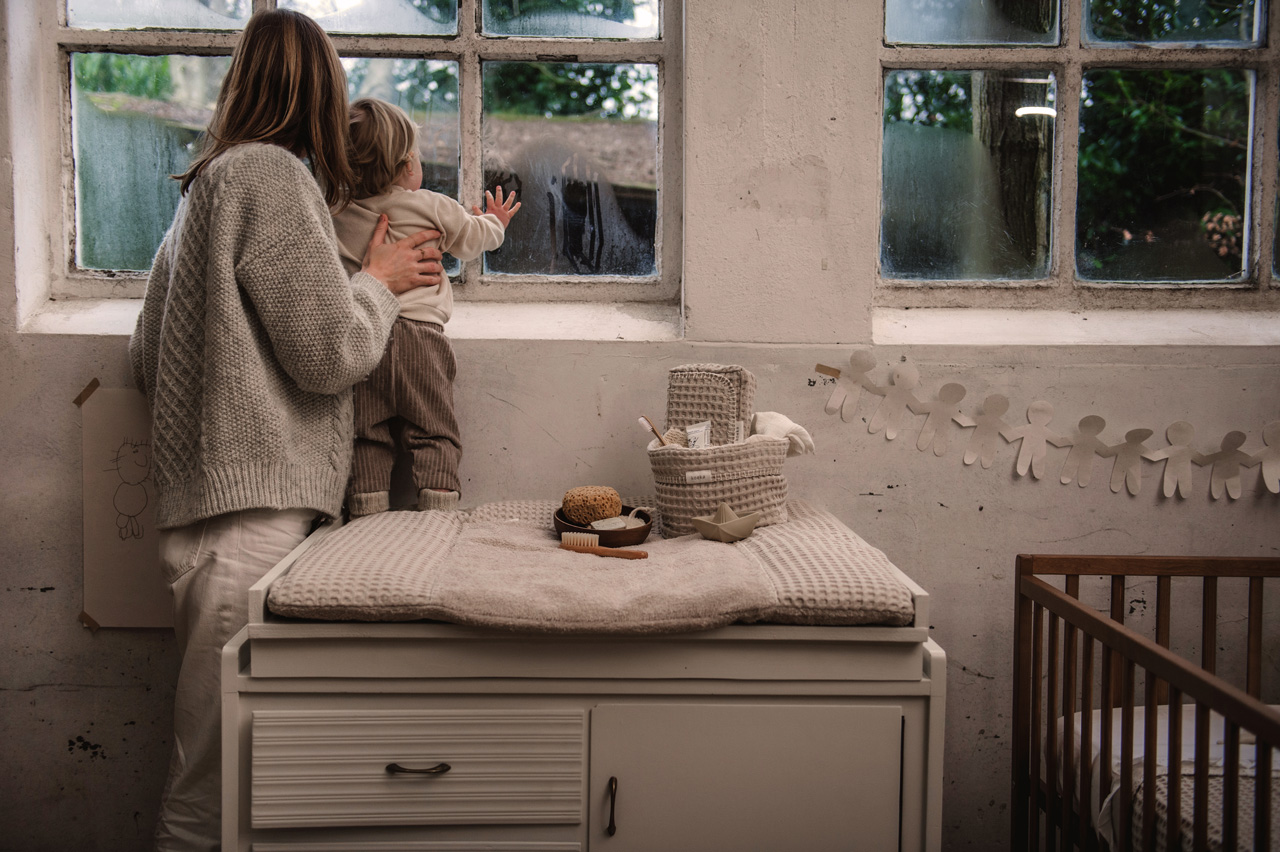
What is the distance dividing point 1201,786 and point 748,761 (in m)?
0.57

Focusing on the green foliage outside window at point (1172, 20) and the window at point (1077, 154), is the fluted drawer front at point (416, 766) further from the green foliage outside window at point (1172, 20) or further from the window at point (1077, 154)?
the green foliage outside window at point (1172, 20)

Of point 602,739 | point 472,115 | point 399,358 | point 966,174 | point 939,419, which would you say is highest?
point 472,115

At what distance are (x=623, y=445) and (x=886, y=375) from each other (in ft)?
2.02

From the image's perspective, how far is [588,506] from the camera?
1.54 meters

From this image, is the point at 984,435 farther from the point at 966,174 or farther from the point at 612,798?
the point at 612,798

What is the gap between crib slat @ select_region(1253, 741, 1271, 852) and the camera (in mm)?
929

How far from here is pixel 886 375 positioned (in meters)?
1.95

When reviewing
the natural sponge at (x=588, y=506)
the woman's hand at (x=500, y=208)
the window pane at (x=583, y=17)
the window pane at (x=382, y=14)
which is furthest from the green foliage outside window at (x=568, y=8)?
the natural sponge at (x=588, y=506)

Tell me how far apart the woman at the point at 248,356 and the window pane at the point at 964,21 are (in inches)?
51.4

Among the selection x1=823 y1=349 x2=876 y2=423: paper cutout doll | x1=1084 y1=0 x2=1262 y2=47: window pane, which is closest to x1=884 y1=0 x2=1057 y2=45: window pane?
x1=1084 y1=0 x2=1262 y2=47: window pane

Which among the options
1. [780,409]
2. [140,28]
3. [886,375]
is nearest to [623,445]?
[780,409]

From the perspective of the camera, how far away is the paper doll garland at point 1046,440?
6.37ft

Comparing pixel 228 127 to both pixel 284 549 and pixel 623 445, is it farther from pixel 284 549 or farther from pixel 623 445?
pixel 623 445

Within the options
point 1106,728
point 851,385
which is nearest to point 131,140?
point 851,385
